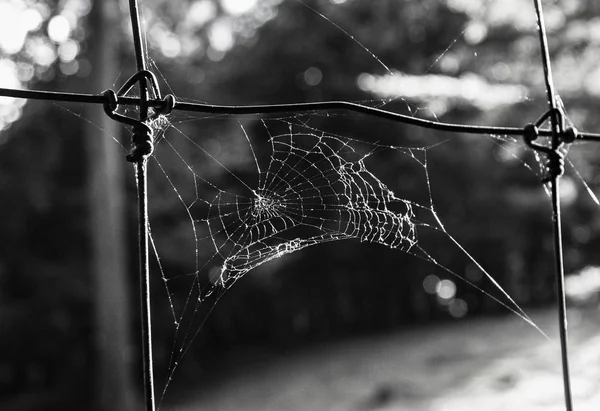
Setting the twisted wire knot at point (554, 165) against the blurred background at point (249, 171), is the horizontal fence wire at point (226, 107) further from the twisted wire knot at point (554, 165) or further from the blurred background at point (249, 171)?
the blurred background at point (249, 171)

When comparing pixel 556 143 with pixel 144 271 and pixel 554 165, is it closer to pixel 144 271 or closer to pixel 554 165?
pixel 554 165

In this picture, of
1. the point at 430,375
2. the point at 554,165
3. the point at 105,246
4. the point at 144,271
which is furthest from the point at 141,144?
the point at 430,375

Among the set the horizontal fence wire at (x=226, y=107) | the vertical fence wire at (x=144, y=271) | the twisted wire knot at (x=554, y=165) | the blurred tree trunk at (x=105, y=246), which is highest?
the blurred tree trunk at (x=105, y=246)

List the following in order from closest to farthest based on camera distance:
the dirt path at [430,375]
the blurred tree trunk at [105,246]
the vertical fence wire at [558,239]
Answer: the vertical fence wire at [558,239], the dirt path at [430,375], the blurred tree trunk at [105,246]

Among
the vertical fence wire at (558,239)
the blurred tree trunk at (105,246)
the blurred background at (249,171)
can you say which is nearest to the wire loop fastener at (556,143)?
the vertical fence wire at (558,239)

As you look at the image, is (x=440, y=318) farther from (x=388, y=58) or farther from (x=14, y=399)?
(x=14, y=399)

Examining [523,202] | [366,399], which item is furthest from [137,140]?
[523,202]
